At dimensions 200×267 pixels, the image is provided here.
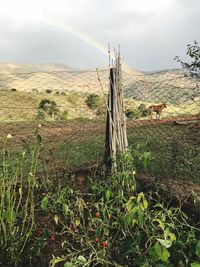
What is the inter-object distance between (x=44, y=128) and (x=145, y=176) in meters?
8.33

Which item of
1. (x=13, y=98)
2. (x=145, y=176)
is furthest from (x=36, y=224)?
(x=13, y=98)

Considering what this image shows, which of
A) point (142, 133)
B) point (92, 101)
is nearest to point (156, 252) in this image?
point (142, 133)

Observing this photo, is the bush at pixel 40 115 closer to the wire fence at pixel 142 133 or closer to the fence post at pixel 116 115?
the wire fence at pixel 142 133

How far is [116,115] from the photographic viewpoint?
438 centimetres

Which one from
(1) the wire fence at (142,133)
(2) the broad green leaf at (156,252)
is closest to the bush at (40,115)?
(1) the wire fence at (142,133)

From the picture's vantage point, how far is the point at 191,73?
533 centimetres

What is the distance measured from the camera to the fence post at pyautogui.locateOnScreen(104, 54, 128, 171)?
14.3 feet

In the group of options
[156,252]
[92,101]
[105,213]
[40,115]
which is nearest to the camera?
[156,252]

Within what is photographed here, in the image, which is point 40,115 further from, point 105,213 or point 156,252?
point 156,252

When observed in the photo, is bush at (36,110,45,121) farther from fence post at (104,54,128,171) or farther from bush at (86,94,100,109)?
bush at (86,94,100,109)

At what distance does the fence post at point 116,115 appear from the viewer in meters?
4.36

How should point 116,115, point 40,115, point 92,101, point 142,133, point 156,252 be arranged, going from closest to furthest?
point 156,252 → point 116,115 → point 142,133 → point 40,115 → point 92,101

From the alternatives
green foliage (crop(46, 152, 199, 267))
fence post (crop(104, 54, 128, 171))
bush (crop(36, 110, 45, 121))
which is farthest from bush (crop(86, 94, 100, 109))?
green foliage (crop(46, 152, 199, 267))

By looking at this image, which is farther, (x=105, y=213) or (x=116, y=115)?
(x=116, y=115)
